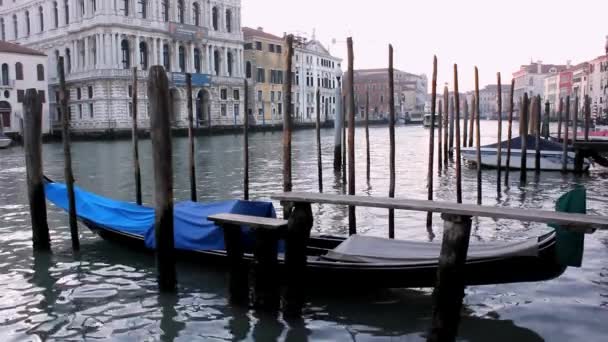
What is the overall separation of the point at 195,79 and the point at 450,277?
32.6 m

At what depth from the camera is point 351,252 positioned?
446cm

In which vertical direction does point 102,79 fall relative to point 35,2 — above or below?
below

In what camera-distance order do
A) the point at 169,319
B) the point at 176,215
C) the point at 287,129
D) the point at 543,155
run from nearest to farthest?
the point at 169,319 < the point at 176,215 < the point at 287,129 < the point at 543,155

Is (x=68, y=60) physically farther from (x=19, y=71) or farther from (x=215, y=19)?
(x=215, y=19)

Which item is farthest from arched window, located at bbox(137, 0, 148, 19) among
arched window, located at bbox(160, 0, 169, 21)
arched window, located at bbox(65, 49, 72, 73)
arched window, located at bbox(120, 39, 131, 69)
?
arched window, located at bbox(65, 49, 72, 73)

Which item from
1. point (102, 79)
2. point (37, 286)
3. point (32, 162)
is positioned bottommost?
point (37, 286)

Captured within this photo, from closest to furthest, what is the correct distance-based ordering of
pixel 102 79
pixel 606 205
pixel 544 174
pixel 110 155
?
pixel 606 205
pixel 544 174
pixel 110 155
pixel 102 79

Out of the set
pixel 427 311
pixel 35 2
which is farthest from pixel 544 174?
pixel 35 2

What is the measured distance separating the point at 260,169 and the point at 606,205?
8.12 m

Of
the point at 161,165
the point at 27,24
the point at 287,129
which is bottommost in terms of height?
the point at 161,165

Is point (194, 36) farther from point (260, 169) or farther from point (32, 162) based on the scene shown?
point (32, 162)

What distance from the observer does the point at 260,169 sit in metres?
14.4

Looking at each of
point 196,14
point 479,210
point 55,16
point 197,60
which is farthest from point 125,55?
point 479,210

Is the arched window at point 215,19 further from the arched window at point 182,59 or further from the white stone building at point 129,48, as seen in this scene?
the arched window at point 182,59
